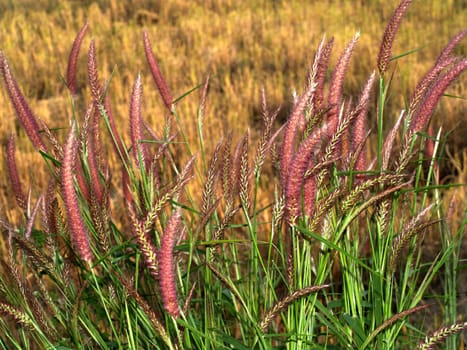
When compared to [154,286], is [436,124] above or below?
below

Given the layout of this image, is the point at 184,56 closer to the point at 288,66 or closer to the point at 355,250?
the point at 288,66

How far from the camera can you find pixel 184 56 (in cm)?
→ 652

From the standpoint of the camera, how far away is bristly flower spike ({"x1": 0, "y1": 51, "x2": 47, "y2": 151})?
128cm

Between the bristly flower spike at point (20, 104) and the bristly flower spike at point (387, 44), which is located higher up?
the bristly flower spike at point (387, 44)

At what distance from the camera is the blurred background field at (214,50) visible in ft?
16.2

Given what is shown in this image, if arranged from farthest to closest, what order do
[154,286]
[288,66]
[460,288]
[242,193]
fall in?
[288,66] < [460,288] < [154,286] < [242,193]

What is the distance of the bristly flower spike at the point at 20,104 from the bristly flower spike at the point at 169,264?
541 millimetres

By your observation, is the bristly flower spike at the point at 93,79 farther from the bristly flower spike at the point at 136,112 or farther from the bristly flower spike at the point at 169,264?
the bristly flower spike at the point at 169,264

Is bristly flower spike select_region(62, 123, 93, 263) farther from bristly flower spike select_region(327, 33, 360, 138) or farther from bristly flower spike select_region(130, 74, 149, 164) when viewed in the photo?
bristly flower spike select_region(327, 33, 360, 138)

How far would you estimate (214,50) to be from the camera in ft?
21.7

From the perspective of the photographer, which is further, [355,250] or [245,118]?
[245,118]

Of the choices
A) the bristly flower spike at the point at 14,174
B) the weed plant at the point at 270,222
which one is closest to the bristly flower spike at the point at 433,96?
the weed plant at the point at 270,222

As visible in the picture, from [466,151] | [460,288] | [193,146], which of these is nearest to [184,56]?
[193,146]

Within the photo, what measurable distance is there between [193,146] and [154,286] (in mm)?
2910
